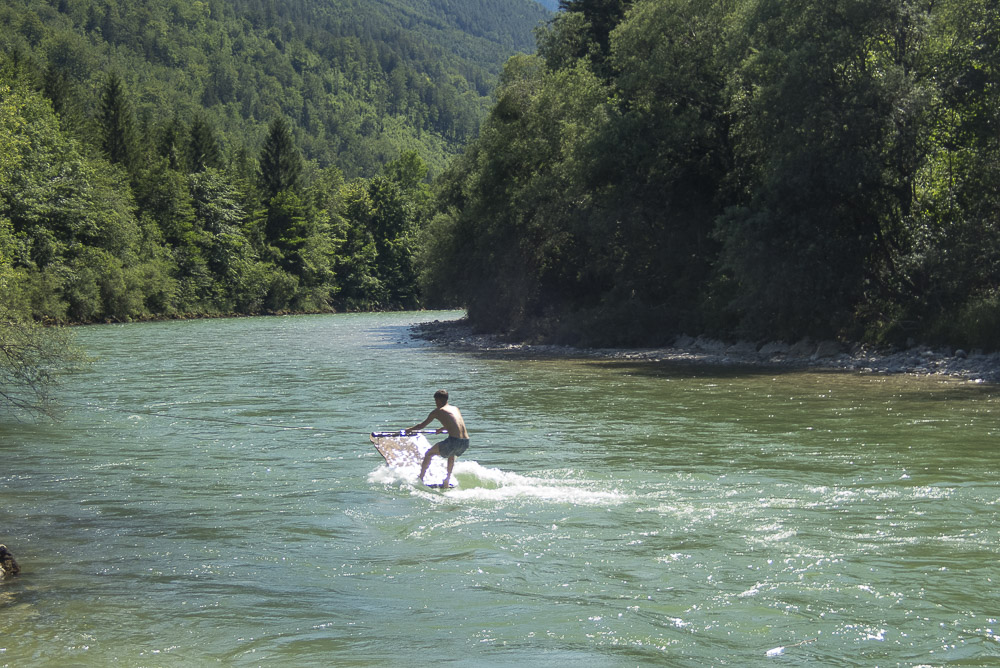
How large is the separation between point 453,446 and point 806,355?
77.4 feet

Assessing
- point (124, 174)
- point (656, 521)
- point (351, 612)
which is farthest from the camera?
point (124, 174)

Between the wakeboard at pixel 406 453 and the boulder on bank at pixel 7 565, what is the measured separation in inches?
234

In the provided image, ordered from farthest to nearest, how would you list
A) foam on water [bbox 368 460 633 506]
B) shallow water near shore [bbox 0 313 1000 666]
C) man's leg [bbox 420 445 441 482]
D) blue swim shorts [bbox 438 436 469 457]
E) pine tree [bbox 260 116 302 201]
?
pine tree [bbox 260 116 302 201] < man's leg [bbox 420 445 441 482] < blue swim shorts [bbox 438 436 469 457] < foam on water [bbox 368 460 633 506] < shallow water near shore [bbox 0 313 1000 666]

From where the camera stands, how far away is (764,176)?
36312 mm

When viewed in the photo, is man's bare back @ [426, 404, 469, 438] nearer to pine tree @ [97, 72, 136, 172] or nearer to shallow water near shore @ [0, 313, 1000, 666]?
shallow water near shore @ [0, 313, 1000, 666]

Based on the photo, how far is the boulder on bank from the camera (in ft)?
33.1

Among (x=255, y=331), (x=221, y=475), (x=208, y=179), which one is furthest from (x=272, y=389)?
(x=208, y=179)

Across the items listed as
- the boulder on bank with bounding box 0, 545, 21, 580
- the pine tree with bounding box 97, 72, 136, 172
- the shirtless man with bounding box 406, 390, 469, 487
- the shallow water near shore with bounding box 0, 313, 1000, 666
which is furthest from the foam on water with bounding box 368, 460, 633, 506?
the pine tree with bounding box 97, 72, 136, 172

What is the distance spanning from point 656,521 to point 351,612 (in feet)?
15.2

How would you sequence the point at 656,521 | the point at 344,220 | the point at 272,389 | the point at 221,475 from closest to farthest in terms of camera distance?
the point at 656,521, the point at 221,475, the point at 272,389, the point at 344,220

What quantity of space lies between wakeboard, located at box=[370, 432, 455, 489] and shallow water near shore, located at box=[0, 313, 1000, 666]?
35cm

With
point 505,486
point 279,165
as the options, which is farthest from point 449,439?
point 279,165

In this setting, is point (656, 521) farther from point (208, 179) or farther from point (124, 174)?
point (208, 179)

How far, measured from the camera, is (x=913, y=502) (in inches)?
518
